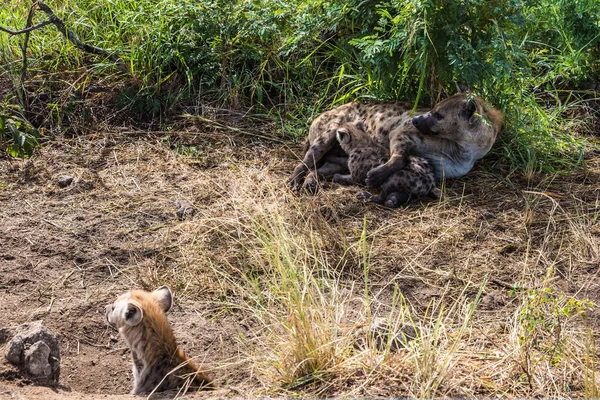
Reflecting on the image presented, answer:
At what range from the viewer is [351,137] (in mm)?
5934

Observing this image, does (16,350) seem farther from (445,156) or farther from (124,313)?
(445,156)

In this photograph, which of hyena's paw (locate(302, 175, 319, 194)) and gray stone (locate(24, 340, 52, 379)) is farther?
hyena's paw (locate(302, 175, 319, 194))

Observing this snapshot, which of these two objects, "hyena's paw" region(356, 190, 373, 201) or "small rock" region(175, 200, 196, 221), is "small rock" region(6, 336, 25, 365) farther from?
"hyena's paw" region(356, 190, 373, 201)

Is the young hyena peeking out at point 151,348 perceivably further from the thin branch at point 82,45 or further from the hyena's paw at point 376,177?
the thin branch at point 82,45

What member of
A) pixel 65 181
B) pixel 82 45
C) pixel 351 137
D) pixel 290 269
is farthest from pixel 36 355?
pixel 82 45

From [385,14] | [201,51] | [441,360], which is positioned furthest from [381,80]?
[441,360]

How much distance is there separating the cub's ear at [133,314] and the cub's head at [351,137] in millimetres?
2607

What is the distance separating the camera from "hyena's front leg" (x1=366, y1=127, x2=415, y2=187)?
5641 millimetres

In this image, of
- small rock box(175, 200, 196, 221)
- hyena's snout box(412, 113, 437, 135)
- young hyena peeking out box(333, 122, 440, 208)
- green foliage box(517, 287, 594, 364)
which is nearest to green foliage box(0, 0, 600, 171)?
hyena's snout box(412, 113, 437, 135)

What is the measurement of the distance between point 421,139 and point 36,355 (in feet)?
9.82

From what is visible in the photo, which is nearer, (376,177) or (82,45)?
(376,177)

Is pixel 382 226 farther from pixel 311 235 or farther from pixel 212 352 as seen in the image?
pixel 212 352

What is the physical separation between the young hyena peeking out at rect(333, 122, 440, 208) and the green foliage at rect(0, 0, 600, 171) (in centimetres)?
42

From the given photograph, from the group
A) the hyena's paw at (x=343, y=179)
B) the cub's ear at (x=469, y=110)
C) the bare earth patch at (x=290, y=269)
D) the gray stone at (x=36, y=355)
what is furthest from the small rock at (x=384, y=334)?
the cub's ear at (x=469, y=110)
